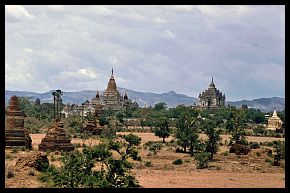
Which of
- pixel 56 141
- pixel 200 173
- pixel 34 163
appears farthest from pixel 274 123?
pixel 34 163

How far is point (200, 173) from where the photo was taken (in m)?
22.8

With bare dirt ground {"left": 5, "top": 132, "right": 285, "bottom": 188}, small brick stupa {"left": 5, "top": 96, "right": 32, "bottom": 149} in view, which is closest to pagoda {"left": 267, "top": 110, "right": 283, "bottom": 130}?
bare dirt ground {"left": 5, "top": 132, "right": 285, "bottom": 188}

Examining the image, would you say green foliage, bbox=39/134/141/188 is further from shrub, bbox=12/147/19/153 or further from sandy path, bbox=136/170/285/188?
shrub, bbox=12/147/19/153

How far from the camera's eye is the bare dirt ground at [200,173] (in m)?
18.8

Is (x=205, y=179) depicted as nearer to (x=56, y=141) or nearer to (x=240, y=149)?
(x=56, y=141)

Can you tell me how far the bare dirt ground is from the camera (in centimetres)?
1880

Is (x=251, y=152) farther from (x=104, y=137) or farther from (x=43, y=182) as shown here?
(x=43, y=182)

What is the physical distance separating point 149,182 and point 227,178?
13.4 ft

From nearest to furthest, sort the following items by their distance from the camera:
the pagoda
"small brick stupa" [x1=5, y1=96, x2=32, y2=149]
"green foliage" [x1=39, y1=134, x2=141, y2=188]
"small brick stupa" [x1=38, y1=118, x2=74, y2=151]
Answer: "green foliage" [x1=39, y1=134, x2=141, y2=188] < "small brick stupa" [x1=38, y1=118, x2=74, y2=151] < "small brick stupa" [x1=5, y1=96, x2=32, y2=149] < the pagoda

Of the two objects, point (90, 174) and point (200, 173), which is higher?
point (90, 174)

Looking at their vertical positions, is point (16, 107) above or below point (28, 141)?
above

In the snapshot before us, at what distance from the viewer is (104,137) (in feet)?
130
